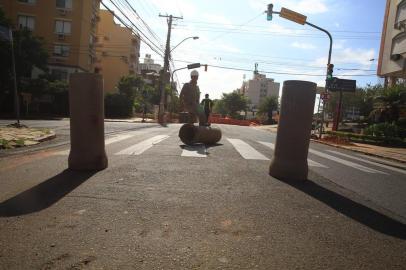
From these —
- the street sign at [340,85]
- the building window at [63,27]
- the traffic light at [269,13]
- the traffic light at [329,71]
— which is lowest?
the street sign at [340,85]

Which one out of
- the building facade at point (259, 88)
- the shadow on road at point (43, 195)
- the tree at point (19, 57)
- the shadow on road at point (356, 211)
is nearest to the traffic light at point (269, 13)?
the shadow on road at point (356, 211)

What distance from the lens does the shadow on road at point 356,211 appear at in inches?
165

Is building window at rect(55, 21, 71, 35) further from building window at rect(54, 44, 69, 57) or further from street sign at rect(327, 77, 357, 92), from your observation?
street sign at rect(327, 77, 357, 92)

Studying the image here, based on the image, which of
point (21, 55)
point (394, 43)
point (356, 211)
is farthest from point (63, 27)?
point (356, 211)

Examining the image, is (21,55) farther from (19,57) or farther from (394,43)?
(394,43)

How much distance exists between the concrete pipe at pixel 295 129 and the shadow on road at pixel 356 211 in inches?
19.2

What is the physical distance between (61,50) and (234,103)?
189 feet

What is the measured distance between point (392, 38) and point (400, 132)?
11.3 m

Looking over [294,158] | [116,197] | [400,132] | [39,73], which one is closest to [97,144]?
[116,197]

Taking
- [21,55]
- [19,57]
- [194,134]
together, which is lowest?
[194,134]

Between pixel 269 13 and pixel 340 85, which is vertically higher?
pixel 269 13

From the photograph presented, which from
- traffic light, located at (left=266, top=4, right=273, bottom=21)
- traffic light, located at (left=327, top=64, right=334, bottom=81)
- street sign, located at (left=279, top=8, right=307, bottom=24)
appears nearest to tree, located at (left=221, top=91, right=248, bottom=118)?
traffic light, located at (left=327, top=64, right=334, bottom=81)

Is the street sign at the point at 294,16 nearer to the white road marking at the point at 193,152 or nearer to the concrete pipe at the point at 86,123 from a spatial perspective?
the white road marking at the point at 193,152

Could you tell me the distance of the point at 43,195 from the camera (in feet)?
15.3
